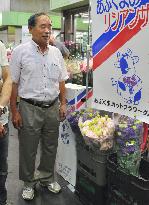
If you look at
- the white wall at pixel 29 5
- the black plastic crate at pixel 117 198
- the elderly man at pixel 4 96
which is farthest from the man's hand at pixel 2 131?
the white wall at pixel 29 5

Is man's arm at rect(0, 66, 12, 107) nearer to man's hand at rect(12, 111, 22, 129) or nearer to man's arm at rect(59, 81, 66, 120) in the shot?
man's hand at rect(12, 111, 22, 129)

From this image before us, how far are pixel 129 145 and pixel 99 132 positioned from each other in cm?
31

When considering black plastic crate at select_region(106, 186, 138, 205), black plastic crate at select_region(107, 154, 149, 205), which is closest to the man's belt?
black plastic crate at select_region(107, 154, 149, 205)

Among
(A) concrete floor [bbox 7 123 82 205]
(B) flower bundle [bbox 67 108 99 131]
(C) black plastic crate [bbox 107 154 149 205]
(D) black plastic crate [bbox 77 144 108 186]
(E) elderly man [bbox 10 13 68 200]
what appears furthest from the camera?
(A) concrete floor [bbox 7 123 82 205]

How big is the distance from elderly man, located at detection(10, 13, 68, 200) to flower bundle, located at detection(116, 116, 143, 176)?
937mm

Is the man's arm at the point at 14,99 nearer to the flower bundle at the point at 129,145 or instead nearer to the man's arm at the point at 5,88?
the man's arm at the point at 5,88

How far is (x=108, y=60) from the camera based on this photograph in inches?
104

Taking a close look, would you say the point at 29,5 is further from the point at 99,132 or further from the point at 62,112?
the point at 99,132

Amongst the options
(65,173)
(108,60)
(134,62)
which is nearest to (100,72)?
(108,60)

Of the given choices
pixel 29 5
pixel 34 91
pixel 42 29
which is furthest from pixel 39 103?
pixel 29 5

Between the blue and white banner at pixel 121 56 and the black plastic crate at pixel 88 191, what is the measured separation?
72 cm

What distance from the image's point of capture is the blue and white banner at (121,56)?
7.66 feet

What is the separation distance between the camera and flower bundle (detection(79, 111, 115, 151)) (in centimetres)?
276

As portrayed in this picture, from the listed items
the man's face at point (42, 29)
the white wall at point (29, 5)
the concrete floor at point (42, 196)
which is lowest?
the concrete floor at point (42, 196)
